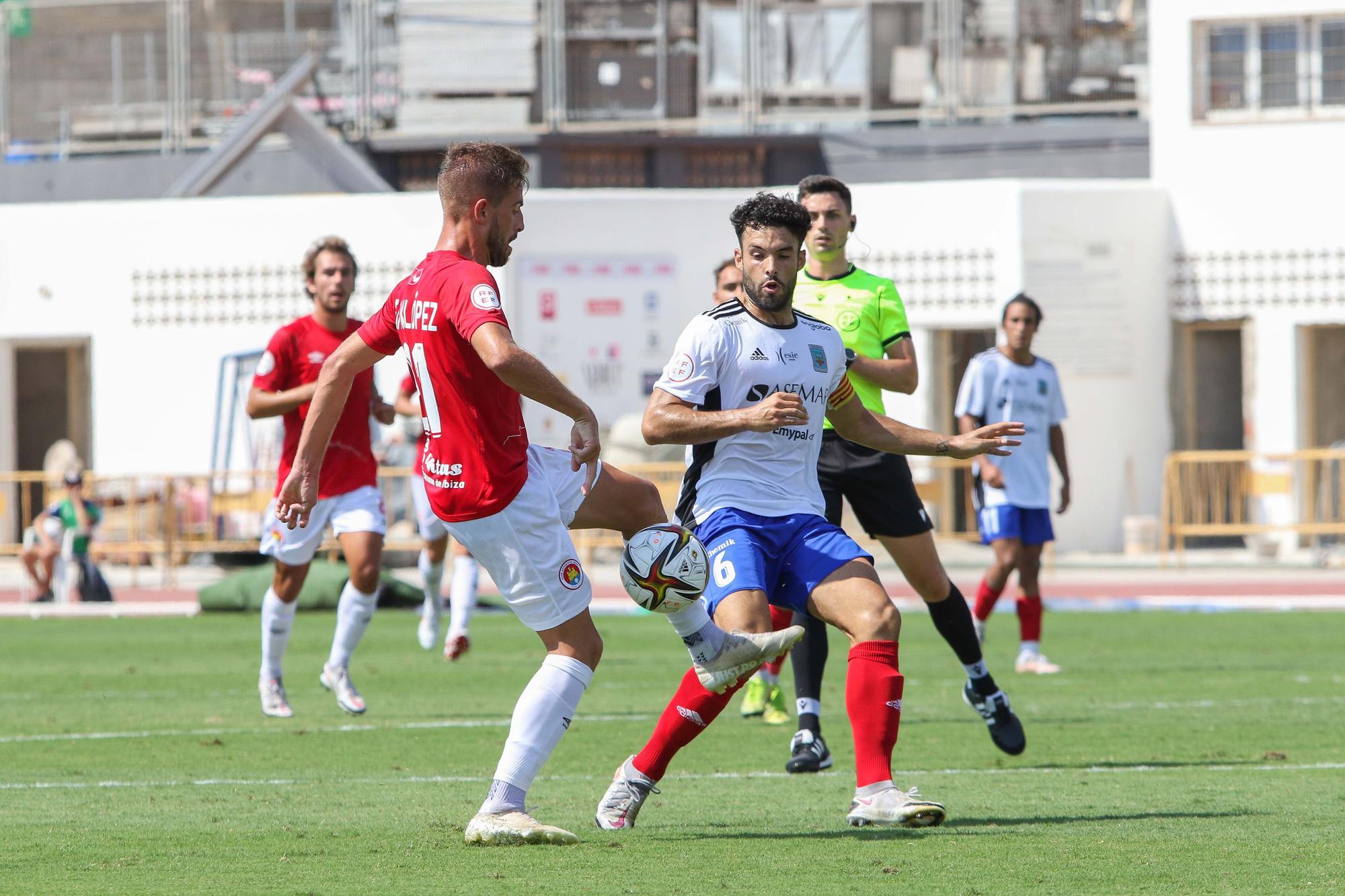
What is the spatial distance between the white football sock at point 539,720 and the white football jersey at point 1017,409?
6.04 m

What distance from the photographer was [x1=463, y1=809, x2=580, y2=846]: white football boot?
5734 mm

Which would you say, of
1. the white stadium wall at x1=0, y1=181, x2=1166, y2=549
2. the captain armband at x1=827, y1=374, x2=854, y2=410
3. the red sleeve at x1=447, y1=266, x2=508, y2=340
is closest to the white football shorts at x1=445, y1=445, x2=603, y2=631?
the red sleeve at x1=447, y1=266, x2=508, y2=340

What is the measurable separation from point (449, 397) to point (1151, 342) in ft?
67.6

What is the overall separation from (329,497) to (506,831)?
4.29 m

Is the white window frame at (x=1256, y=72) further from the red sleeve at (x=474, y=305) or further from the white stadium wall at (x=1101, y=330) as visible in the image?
the red sleeve at (x=474, y=305)

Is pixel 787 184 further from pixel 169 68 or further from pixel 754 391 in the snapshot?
pixel 754 391

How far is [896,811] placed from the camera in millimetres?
6000

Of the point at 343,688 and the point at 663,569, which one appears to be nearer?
the point at 663,569

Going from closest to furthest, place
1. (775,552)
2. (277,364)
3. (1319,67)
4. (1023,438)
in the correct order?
A: (775,552)
(277,364)
(1023,438)
(1319,67)

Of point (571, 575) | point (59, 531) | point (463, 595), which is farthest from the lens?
point (59, 531)

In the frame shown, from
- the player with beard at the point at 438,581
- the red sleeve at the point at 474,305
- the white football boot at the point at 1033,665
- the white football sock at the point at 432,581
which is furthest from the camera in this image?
the white football sock at the point at 432,581

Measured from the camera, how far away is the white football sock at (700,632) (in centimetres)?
590

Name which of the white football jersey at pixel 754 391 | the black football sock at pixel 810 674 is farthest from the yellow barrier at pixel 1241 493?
the white football jersey at pixel 754 391

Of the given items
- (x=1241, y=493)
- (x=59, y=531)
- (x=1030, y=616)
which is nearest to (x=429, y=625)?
(x=1030, y=616)
